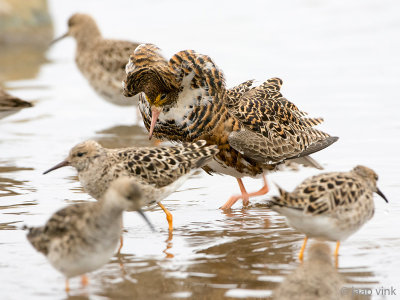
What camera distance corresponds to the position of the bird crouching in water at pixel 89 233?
21.9 feet

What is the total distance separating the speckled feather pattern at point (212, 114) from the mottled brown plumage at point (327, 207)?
78.2 inches

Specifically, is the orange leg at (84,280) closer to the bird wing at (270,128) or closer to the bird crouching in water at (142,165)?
the bird crouching in water at (142,165)

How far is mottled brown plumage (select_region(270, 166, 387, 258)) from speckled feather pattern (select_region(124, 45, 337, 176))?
6.52ft

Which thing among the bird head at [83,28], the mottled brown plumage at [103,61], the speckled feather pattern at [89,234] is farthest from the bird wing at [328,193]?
the bird head at [83,28]

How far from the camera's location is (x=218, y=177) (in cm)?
1089

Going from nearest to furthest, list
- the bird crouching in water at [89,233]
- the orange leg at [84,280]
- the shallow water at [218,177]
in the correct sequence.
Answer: the bird crouching in water at [89,233], the orange leg at [84,280], the shallow water at [218,177]

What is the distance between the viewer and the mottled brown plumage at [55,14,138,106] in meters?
13.9

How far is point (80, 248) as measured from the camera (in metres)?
6.68

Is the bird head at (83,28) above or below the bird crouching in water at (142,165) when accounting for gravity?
above

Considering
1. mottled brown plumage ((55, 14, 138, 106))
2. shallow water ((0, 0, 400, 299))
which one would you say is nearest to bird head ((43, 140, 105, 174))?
shallow water ((0, 0, 400, 299))

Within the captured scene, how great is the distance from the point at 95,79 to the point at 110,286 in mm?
7642

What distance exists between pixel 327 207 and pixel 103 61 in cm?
782

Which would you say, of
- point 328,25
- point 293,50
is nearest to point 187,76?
point 293,50

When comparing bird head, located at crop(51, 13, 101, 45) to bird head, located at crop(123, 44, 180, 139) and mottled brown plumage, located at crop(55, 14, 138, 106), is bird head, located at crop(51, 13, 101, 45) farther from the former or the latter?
bird head, located at crop(123, 44, 180, 139)
